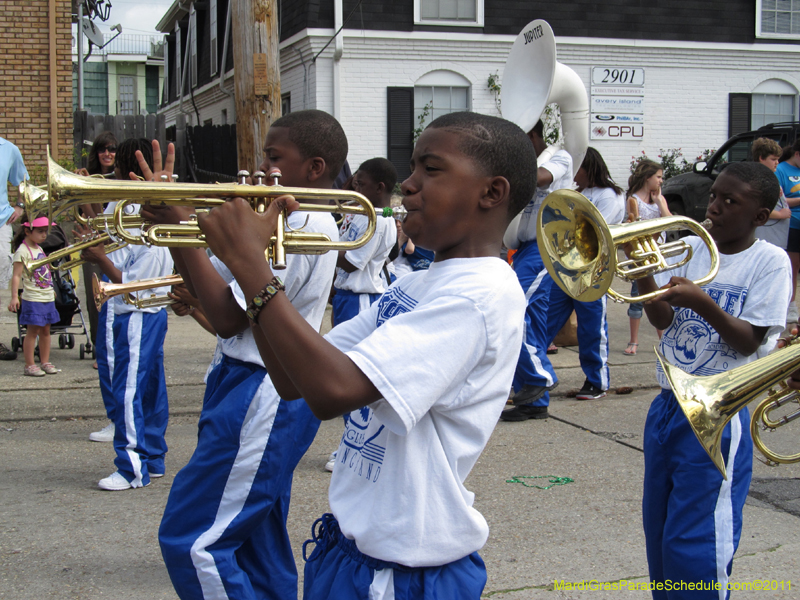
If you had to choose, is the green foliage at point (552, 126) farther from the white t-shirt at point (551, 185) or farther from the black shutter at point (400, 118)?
the white t-shirt at point (551, 185)

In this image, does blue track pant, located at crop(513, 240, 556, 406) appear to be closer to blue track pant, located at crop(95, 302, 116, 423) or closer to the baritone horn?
blue track pant, located at crop(95, 302, 116, 423)

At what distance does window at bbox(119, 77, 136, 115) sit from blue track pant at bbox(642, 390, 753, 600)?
1409 inches

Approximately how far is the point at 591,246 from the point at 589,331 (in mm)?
3688

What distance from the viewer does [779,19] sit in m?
15.4

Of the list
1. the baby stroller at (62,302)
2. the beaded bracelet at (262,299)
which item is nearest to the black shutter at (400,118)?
the baby stroller at (62,302)

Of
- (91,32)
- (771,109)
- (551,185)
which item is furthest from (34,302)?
(771,109)

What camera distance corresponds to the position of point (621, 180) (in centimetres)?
1487

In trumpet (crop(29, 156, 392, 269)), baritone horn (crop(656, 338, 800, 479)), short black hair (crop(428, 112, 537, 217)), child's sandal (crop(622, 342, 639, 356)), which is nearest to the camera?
short black hair (crop(428, 112, 537, 217))

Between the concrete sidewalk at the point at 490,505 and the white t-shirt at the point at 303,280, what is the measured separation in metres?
1.19

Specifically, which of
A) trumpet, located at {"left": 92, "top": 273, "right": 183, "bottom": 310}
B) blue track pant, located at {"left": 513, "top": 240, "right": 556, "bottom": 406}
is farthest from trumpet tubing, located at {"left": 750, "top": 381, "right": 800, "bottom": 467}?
blue track pant, located at {"left": 513, "top": 240, "right": 556, "bottom": 406}

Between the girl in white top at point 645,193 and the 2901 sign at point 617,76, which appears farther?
the 2901 sign at point 617,76

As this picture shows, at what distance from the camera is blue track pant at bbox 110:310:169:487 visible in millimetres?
4285

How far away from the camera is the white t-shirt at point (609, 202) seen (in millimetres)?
6342

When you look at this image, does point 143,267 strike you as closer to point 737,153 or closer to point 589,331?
point 589,331
